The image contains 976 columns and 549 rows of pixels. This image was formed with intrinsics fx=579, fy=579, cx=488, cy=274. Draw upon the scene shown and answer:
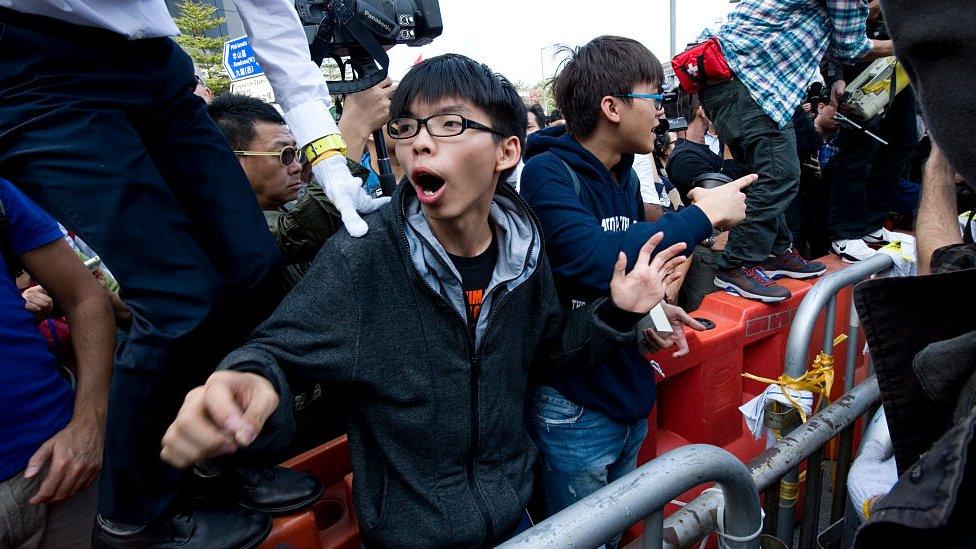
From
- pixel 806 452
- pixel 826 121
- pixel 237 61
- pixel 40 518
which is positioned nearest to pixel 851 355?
pixel 806 452

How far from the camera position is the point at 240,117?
2314 millimetres

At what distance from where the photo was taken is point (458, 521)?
142cm

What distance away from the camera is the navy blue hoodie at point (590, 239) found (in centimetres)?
179

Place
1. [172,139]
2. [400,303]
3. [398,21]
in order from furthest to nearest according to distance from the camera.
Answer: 1. [398,21]
2. [172,139]
3. [400,303]

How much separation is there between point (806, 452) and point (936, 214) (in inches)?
32.1

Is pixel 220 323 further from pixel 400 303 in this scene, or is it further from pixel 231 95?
pixel 231 95

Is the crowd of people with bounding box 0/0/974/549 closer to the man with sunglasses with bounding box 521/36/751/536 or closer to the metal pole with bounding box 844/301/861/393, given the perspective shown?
the man with sunglasses with bounding box 521/36/751/536

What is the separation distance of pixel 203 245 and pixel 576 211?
1078 millimetres

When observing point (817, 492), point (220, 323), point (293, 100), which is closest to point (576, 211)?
point (293, 100)

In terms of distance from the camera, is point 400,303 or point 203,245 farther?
point 203,245

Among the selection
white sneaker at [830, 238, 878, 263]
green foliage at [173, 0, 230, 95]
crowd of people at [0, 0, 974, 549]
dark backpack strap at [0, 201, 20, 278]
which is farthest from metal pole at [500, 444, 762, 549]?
green foliage at [173, 0, 230, 95]

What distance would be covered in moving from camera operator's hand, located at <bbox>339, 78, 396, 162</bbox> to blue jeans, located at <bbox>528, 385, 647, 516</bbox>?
113 centimetres

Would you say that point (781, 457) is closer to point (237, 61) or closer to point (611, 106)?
point (611, 106)

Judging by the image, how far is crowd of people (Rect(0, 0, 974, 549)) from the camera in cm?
127
